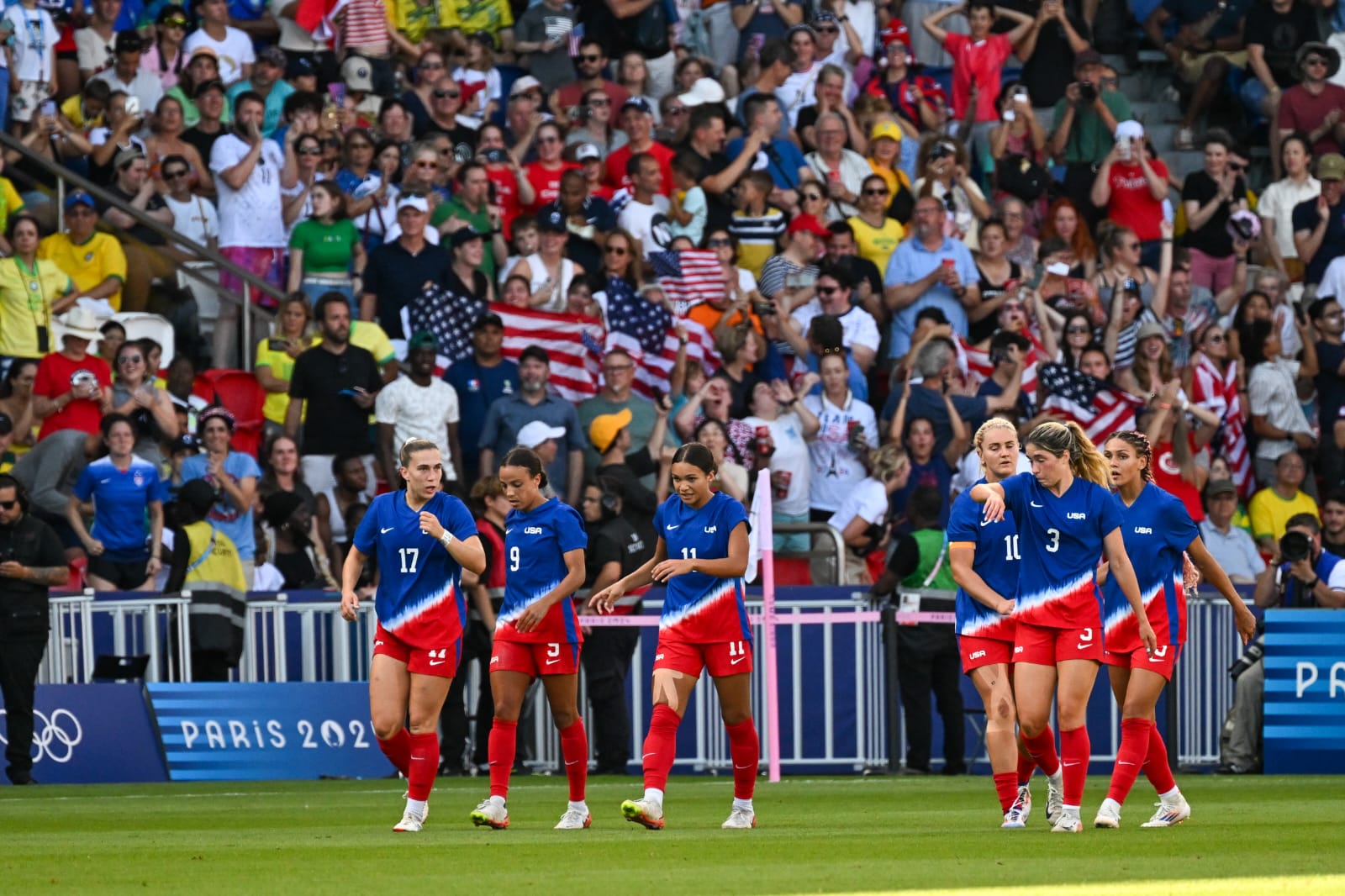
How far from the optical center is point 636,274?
21.1 m

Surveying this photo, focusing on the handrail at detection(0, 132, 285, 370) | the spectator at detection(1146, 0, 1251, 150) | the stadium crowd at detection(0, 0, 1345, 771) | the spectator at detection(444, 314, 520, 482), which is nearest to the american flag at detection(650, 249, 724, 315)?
the stadium crowd at detection(0, 0, 1345, 771)

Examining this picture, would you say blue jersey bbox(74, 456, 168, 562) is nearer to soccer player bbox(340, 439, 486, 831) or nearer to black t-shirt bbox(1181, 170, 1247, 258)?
soccer player bbox(340, 439, 486, 831)

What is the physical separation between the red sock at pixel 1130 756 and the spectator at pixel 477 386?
9.28 metres

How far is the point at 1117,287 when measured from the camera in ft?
72.3

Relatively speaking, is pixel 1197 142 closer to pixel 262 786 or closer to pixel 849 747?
pixel 849 747

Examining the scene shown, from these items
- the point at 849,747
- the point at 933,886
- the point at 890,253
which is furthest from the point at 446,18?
the point at 933,886

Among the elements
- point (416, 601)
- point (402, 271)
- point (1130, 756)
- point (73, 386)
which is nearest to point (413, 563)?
point (416, 601)

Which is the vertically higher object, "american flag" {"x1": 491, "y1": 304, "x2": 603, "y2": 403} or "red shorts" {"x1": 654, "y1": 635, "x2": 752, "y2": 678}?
"american flag" {"x1": 491, "y1": 304, "x2": 603, "y2": 403}

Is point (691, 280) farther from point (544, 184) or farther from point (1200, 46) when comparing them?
point (1200, 46)

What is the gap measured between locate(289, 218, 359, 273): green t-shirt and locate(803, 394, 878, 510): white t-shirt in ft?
14.7

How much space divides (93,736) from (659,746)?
23.8ft

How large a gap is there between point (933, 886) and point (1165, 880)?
3.04 ft

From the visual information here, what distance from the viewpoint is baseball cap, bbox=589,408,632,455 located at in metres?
19.2

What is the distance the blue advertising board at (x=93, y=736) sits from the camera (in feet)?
57.3
